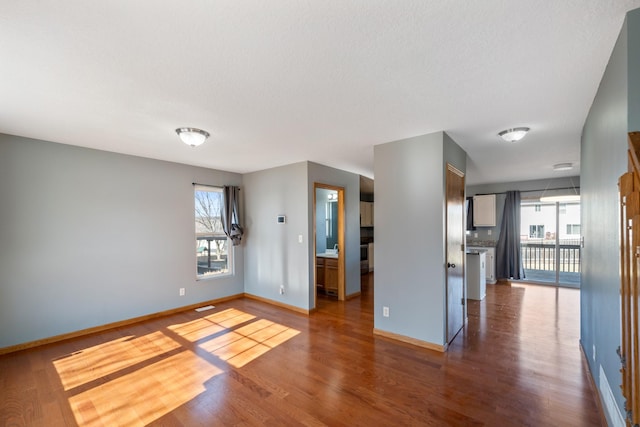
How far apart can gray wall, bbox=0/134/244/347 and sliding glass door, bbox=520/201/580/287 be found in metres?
7.59

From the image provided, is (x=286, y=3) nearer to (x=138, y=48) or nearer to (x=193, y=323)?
(x=138, y=48)

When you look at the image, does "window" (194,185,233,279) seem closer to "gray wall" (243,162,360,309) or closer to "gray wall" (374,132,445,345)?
"gray wall" (243,162,360,309)

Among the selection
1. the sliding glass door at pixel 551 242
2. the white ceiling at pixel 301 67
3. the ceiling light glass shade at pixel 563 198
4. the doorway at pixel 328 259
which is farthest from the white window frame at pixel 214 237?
the ceiling light glass shade at pixel 563 198

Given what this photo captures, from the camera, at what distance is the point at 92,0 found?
1.25 meters

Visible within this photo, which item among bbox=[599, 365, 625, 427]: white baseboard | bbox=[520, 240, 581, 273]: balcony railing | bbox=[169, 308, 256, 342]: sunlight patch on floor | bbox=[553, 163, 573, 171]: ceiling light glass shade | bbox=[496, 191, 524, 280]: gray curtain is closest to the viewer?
bbox=[599, 365, 625, 427]: white baseboard

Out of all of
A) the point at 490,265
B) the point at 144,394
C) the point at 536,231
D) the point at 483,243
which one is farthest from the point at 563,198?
the point at 144,394

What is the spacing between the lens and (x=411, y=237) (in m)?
3.27

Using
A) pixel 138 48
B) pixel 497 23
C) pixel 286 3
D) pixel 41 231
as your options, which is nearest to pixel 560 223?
pixel 497 23

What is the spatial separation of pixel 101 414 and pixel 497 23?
3.64 metres

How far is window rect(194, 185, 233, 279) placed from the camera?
16.1ft

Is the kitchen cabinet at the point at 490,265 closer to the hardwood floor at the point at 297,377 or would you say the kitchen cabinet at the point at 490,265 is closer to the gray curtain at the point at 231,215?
the hardwood floor at the point at 297,377

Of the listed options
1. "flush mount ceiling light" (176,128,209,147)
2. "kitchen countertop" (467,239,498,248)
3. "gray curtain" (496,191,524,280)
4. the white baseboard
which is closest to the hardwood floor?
the white baseboard

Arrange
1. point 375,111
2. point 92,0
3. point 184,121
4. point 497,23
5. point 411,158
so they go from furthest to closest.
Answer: point 411,158
point 184,121
point 375,111
point 497,23
point 92,0

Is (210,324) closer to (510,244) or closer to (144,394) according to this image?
(144,394)
